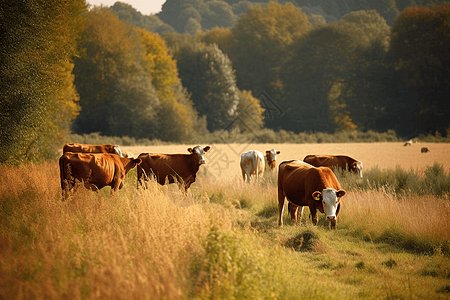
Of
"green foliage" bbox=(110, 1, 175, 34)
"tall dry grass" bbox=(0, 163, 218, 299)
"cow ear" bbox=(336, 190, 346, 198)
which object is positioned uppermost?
"green foliage" bbox=(110, 1, 175, 34)

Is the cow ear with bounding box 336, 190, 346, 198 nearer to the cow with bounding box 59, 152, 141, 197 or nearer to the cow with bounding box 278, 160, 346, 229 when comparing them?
the cow with bounding box 278, 160, 346, 229

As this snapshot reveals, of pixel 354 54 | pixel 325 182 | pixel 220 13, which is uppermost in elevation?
pixel 220 13

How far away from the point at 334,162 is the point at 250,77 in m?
50.9

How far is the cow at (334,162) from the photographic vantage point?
43.4ft

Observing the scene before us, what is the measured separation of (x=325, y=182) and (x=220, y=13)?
128m

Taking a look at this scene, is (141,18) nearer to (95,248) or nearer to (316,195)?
(316,195)

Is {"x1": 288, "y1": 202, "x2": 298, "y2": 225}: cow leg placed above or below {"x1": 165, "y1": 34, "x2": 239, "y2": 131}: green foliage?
below

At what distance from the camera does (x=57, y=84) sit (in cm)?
1506

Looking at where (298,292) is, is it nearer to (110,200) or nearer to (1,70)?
(110,200)

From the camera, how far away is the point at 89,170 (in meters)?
9.49

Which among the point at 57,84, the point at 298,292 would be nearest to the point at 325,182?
the point at 298,292

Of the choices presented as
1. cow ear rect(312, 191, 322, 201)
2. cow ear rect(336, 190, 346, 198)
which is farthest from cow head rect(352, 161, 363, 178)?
cow ear rect(312, 191, 322, 201)

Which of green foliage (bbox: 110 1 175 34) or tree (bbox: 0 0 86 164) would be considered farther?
green foliage (bbox: 110 1 175 34)

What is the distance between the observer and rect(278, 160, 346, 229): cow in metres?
7.71
